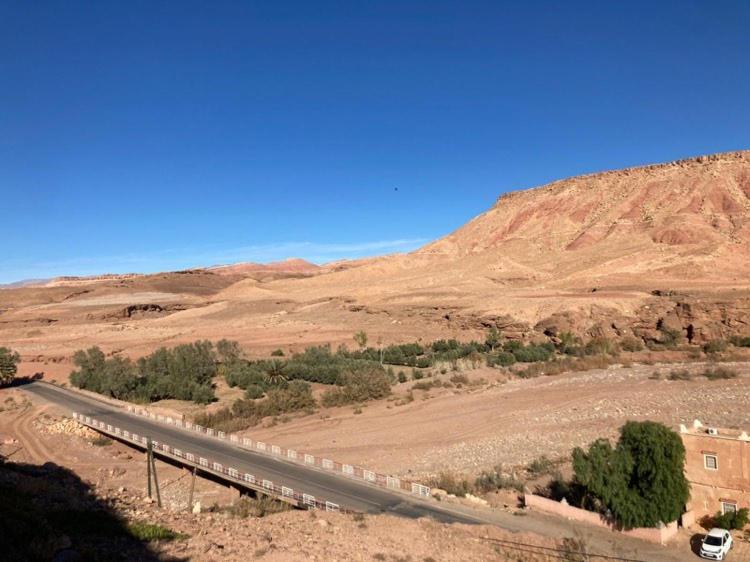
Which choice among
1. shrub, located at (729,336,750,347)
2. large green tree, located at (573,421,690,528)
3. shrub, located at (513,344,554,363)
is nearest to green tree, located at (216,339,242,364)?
shrub, located at (513,344,554,363)

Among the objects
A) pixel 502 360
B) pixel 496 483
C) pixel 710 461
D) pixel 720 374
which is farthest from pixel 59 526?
pixel 502 360

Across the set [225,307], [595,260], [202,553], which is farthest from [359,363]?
[225,307]

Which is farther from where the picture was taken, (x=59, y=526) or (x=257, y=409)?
(x=257, y=409)

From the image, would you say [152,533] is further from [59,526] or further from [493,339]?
[493,339]

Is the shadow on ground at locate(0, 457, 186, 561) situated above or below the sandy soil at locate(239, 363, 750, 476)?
above

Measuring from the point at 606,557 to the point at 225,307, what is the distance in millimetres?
75159

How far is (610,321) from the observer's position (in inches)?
1826

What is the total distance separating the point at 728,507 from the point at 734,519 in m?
0.49

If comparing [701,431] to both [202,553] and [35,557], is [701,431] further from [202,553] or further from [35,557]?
[35,557]

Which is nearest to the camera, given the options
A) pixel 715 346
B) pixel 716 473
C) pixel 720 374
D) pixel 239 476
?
pixel 716 473

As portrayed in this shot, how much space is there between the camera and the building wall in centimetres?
1449

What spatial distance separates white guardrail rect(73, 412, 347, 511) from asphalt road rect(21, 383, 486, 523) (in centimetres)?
46

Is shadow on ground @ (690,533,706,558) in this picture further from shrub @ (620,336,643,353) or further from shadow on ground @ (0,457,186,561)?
shrub @ (620,336,643,353)

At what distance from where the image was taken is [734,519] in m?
14.3
